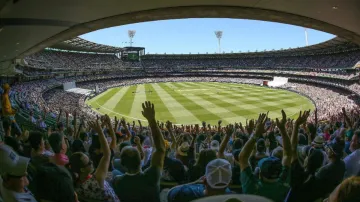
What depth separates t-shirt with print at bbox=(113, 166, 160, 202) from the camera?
2.95m

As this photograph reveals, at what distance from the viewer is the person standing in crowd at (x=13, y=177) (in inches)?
104

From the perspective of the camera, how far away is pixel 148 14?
17.7 feet

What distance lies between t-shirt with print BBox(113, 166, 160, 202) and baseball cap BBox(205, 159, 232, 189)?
642 mm

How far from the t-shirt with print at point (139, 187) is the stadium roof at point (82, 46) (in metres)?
43.3

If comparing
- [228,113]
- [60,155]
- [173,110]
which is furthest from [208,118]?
[60,155]

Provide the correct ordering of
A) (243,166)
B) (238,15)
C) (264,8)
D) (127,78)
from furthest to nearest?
1. (127,78)
2. (238,15)
3. (264,8)
4. (243,166)

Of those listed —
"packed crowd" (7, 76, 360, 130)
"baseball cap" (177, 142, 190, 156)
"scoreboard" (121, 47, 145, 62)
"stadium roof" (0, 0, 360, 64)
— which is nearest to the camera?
"stadium roof" (0, 0, 360, 64)

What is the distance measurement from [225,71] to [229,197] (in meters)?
79.6

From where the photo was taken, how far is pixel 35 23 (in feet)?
16.9

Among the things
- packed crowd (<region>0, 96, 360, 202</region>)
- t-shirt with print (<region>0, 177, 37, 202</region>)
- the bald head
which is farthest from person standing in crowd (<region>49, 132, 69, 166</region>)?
the bald head

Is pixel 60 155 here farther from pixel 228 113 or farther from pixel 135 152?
pixel 228 113

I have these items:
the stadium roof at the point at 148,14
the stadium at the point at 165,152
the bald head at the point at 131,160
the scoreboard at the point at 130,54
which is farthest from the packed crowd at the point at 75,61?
the bald head at the point at 131,160

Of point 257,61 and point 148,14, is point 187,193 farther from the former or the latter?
point 257,61

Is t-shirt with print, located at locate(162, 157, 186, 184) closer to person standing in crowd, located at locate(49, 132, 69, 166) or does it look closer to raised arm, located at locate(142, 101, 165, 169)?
raised arm, located at locate(142, 101, 165, 169)
